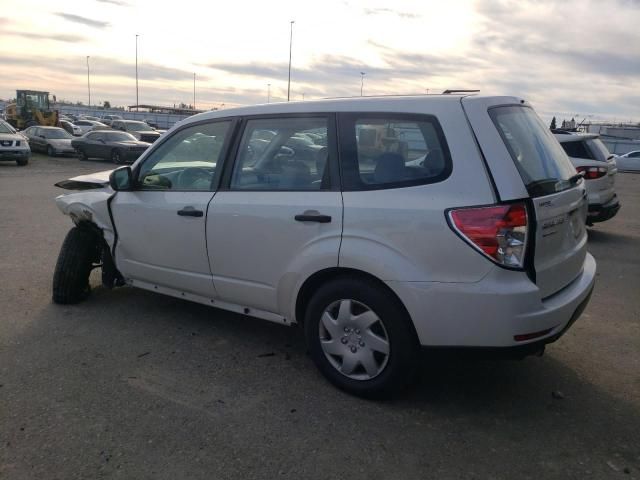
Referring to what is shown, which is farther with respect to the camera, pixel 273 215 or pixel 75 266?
pixel 75 266

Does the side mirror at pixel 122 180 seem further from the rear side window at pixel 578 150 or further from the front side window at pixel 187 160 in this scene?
the rear side window at pixel 578 150

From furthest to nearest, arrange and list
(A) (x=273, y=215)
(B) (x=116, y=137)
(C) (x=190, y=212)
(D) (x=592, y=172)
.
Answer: (B) (x=116, y=137), (D) (x=592, y=172), (C) (x=190, y=212), (A) (x=273, y=215)

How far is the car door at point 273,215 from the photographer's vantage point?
340cm

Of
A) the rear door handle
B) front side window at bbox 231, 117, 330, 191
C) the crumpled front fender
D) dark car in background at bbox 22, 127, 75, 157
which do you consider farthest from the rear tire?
dark car in background at bbox 22, 127, 75, 157

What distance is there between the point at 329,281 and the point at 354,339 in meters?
0.38

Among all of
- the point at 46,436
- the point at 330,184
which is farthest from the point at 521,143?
the point at 46,436

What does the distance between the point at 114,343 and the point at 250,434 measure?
1.68 meters

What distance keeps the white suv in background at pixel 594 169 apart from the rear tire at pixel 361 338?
20.1ft

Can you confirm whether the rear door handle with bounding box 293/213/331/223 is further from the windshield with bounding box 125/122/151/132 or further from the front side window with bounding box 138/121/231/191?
the windshield with bounding box 125/122/151/132

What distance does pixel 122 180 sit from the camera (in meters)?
4.45

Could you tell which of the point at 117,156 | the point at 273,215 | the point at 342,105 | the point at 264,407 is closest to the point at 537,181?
the point at 342,105

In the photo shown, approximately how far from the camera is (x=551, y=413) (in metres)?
3.28

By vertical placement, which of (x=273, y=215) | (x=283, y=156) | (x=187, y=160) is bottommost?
(x=273, y=215)

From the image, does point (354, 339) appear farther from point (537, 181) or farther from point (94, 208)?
point (94, 208)
